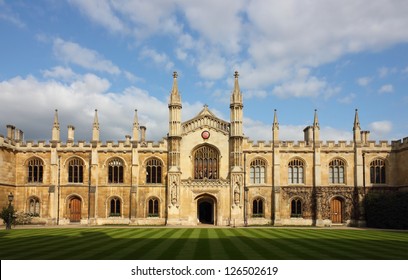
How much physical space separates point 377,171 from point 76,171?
106 feet

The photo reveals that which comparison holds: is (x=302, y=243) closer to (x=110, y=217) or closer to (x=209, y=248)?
(x=209, y=248)

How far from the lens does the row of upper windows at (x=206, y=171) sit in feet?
142

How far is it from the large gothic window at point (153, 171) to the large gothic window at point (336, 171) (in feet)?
60.1

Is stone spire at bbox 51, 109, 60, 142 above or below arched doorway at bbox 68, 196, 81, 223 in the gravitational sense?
above

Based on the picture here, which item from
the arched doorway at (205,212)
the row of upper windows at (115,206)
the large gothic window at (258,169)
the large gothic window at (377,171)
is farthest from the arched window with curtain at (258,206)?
the large gothic window at (377,171)

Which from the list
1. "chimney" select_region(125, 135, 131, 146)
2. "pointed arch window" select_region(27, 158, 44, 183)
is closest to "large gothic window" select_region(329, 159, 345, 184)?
"chimney" select_region(125, 135, 131, 146)

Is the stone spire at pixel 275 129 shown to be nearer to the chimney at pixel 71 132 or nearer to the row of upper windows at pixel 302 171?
the row of upper windows at pixel 302 171

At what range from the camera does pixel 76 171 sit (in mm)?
44062

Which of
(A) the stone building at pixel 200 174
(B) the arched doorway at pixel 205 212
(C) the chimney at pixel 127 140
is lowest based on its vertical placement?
(B) the arched doorway at pixel 205 212

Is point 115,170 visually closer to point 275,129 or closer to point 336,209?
point 275,129

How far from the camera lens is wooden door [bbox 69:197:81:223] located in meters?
43.9

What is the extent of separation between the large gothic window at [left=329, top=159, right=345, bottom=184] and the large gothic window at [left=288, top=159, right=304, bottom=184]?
3.11m

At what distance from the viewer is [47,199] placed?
142ft

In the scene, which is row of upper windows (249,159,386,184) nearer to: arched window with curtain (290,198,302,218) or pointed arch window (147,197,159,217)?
arched window with curtain (290,198,302,218)
